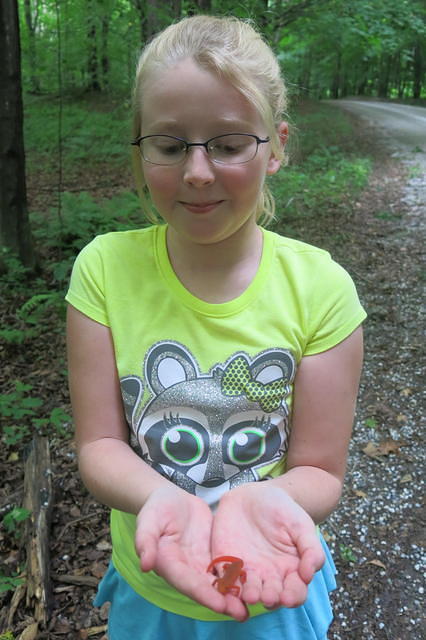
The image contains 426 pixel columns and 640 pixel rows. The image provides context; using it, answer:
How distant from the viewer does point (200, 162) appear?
1172 mm

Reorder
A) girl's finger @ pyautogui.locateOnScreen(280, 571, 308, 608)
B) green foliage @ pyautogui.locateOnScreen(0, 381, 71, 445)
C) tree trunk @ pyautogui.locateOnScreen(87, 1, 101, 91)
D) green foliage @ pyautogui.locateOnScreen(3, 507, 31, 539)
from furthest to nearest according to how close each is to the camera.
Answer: tree trunk @ pyautogui.locateOnScreen(87, 1, 101, 91), green foliage @ pyautogui.locateOnScreen(0, 381, 71, 445), green foliage @ pyautogui.locateOnScreen(3, 507, 31, 539), girl's finger @ pyautogui.locateOnScreen(280, 571, 308, 608)

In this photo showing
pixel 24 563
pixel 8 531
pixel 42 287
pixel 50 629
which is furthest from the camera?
pixel 42 287

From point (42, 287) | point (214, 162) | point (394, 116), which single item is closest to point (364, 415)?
point (214, 162)

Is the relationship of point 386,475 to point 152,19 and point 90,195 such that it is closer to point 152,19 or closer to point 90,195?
point 152,19

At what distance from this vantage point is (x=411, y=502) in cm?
296

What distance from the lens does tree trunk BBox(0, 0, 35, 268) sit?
14.5ft

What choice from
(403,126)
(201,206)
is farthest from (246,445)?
(403,126)

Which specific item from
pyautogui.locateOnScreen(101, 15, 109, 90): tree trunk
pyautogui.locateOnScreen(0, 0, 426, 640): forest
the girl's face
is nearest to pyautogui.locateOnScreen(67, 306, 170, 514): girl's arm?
the girl's face

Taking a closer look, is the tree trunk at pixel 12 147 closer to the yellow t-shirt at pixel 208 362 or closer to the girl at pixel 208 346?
the girl at pixel 208 346

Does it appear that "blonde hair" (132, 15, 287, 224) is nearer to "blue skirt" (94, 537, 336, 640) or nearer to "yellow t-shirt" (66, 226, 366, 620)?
"yellow t-shirt" (66, 226, 366, 620)

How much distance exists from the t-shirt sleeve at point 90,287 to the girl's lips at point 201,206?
29cm

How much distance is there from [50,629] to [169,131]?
7.30 feet

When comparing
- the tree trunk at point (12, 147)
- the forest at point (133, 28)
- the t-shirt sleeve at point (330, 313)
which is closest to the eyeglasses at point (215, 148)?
the t-shirt sleeve at point (330, 313)

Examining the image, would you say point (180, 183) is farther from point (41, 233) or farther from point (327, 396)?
point (41, 233)
